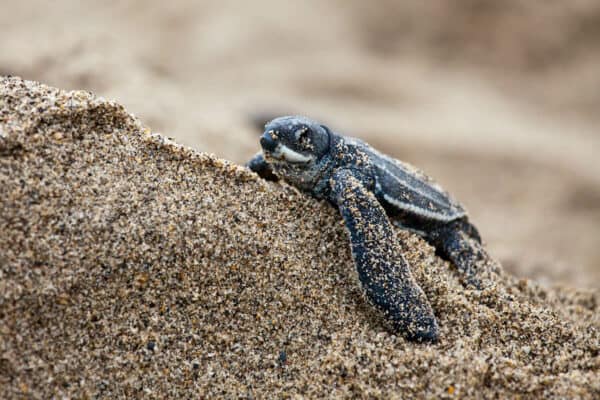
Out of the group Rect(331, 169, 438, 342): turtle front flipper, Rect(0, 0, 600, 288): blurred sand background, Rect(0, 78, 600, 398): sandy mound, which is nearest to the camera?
Rect(0, 78, 600, 398): sandy mound

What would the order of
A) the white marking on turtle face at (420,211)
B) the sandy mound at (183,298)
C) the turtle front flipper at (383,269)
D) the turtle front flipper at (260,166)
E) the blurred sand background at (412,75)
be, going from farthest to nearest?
the blurred sand background at (412,75)
the turtle front flipper at (260,166)
the white marking on turtle face at (420,211)
the turtle front flipper at (383,269)
the sandy mound at (183,298)

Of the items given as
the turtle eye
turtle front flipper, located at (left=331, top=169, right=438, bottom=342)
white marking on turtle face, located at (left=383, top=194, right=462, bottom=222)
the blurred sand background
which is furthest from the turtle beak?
the blurred sand background

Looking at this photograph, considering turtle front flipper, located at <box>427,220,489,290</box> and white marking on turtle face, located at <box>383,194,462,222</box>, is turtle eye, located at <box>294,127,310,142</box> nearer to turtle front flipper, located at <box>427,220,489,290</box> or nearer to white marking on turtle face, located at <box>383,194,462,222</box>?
white marking on turtle face, located at <box>383,194,462,222</box>

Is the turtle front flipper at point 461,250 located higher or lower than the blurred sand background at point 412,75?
lower

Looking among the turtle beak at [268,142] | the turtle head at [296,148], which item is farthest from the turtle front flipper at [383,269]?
the turtle beak at [268,142]

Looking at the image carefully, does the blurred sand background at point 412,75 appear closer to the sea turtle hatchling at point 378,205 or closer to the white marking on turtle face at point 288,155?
the sea turtle hatchling at point 378,205

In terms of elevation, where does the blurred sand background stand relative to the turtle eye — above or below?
above

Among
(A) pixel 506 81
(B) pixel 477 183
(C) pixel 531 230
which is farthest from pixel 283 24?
(C) pixel 531 230
